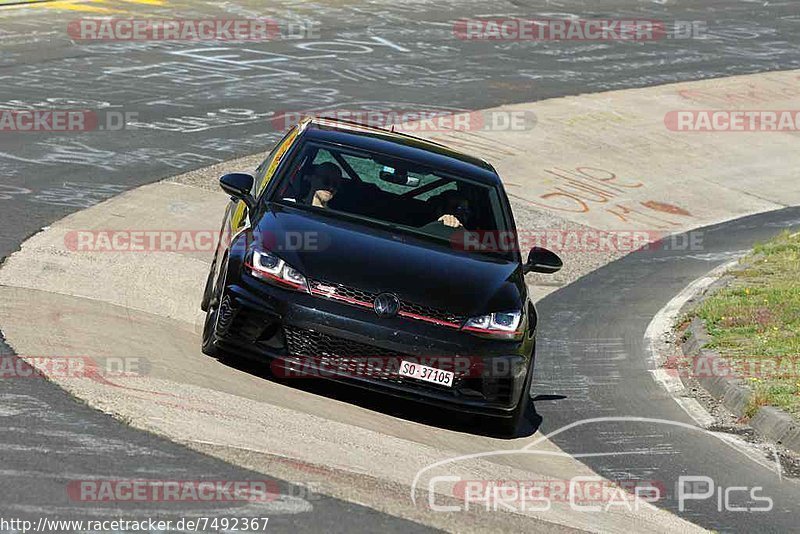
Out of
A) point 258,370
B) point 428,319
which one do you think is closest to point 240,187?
point 258,370

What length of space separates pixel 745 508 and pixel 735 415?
2.48 meters

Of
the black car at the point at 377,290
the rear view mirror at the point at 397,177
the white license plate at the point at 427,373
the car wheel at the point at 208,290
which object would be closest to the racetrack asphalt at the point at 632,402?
the black car at the point at 377,290

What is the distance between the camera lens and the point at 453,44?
28.1 metres

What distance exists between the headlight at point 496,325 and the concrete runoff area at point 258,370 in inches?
27.3

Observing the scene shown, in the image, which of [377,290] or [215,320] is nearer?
[377,290]

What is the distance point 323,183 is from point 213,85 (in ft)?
42.7

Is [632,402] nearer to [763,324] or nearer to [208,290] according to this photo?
[763,324]

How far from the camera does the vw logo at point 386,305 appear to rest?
26.7 feet

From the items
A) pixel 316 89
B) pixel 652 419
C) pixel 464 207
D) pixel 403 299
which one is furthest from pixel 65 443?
pixel 316 89

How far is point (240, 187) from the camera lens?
9469mm

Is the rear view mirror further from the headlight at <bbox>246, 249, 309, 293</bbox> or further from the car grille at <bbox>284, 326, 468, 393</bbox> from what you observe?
the car grille at <bbox>284, 326, 468, 393</bbox>

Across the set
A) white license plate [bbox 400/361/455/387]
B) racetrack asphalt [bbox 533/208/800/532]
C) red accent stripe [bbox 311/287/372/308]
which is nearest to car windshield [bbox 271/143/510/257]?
red accent stripe [bbox 311/287/372/308]

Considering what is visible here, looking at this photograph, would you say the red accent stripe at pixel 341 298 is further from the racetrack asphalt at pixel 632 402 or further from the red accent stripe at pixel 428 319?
the racetrack asphalt at pixel 632 402

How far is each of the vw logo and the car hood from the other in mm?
56
